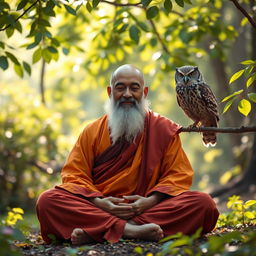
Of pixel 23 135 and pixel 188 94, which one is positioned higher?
pixel 188 94

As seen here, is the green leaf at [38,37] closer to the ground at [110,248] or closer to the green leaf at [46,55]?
the green leaf at [46,55]

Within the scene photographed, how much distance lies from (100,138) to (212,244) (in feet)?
8.11

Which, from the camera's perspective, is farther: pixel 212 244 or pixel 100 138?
pixel 100 138

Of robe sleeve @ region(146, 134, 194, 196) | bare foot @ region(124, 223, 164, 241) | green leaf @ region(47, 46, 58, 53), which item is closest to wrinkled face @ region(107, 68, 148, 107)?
robe sleeve @ region(146, 134, 194, 196)

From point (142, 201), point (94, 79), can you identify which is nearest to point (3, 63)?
point (142, 201)

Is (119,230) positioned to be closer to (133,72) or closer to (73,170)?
(73,170)

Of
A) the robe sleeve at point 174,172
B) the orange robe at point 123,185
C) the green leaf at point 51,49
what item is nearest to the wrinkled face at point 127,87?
the orange robe at point 123,185

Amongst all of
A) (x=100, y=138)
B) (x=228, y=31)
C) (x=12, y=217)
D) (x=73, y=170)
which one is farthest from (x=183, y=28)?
(x=12, y=217)

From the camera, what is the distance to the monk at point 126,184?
167 inches

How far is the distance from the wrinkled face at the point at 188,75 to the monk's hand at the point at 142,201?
52.3 inches

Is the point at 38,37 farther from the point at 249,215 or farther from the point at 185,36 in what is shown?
the point at 249,215

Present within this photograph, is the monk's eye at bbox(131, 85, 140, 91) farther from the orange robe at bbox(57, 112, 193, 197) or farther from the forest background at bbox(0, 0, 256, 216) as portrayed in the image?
the forest background at bbox(0, 0, 256, 216)

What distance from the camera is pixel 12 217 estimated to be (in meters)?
5.18

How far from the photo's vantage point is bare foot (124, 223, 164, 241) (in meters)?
4.11
